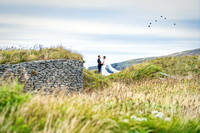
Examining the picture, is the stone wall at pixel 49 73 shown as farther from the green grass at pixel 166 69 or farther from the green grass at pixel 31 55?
the green grass at pixel 166 69

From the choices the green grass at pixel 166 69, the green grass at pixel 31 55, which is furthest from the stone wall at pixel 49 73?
the green grass at pixel 166 69

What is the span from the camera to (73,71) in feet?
38.7

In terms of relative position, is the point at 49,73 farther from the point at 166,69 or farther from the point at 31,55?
the point at 166,69

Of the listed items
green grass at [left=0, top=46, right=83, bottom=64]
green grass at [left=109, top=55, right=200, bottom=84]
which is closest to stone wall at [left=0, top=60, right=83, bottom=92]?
green grass at [left=0, top=46, right=83, bottom=64]

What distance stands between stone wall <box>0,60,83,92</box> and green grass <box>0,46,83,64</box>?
1.96ft

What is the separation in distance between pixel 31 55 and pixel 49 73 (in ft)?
5.03

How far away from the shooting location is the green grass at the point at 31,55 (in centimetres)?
1073

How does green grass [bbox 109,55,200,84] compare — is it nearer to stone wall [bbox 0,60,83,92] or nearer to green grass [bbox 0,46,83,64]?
stone wall [bbox 0,60,83,92]

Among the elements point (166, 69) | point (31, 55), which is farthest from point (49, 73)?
point (166, 69)

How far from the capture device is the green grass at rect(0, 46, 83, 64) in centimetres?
1073

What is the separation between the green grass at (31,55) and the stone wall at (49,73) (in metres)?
0.60

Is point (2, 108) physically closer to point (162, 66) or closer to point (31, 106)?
point (31, 106)

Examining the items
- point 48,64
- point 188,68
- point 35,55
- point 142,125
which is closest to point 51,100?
point 142,125

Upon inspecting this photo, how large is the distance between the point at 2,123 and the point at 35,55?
906 centimetres
